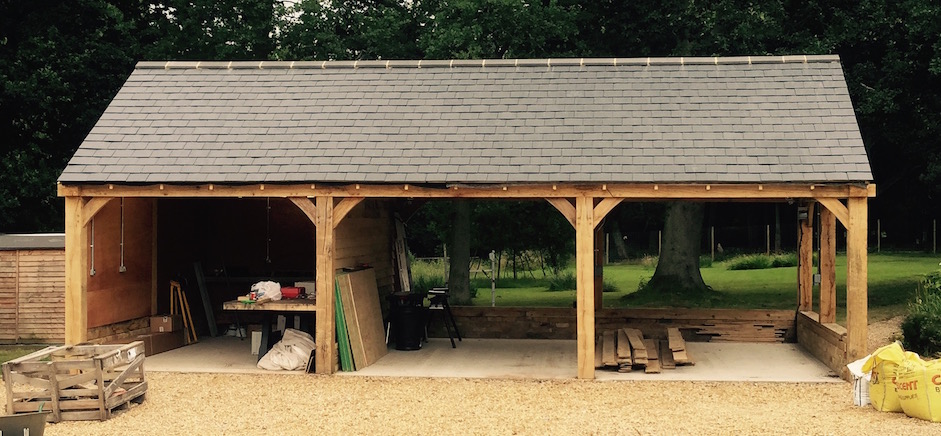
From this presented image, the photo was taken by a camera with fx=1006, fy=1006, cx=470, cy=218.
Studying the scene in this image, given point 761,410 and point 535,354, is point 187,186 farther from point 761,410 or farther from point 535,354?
point 761,410

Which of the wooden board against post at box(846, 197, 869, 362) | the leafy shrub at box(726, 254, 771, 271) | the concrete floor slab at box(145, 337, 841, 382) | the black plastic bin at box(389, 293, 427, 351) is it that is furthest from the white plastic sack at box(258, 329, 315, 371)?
the leafy shrub at box(726, 254, 771, 271)

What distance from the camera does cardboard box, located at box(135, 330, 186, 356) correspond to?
1329 cm

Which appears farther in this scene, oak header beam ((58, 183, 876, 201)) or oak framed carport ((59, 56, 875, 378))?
oak framed carport ((59, 56, 875, 378))

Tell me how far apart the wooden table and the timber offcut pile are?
3612mm

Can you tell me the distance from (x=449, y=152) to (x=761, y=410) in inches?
188

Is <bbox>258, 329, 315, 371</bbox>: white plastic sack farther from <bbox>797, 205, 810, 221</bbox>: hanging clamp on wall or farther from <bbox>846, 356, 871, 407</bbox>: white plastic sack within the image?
<bbox>797, 205, 810, 221</bbox>: hanging clamp on wall

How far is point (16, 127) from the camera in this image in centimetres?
2245

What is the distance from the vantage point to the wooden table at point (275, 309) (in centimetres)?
1195

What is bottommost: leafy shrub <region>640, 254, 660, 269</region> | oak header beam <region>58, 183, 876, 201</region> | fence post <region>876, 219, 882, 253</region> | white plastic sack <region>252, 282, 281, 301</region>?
leafy shrub <region>640, 254, 660, 269</region>

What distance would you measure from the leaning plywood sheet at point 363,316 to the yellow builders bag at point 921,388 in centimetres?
610

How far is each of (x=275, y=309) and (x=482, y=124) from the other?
3.44m

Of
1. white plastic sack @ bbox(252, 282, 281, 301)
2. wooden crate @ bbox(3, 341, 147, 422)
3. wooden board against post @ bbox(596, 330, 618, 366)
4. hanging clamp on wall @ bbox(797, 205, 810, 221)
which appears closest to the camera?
wooden crate @ bbox(3, 341, 147, 422)

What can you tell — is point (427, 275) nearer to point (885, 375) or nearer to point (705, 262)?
point (705, 262)

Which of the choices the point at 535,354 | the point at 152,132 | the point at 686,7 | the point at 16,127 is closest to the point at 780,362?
the point at 535,354
